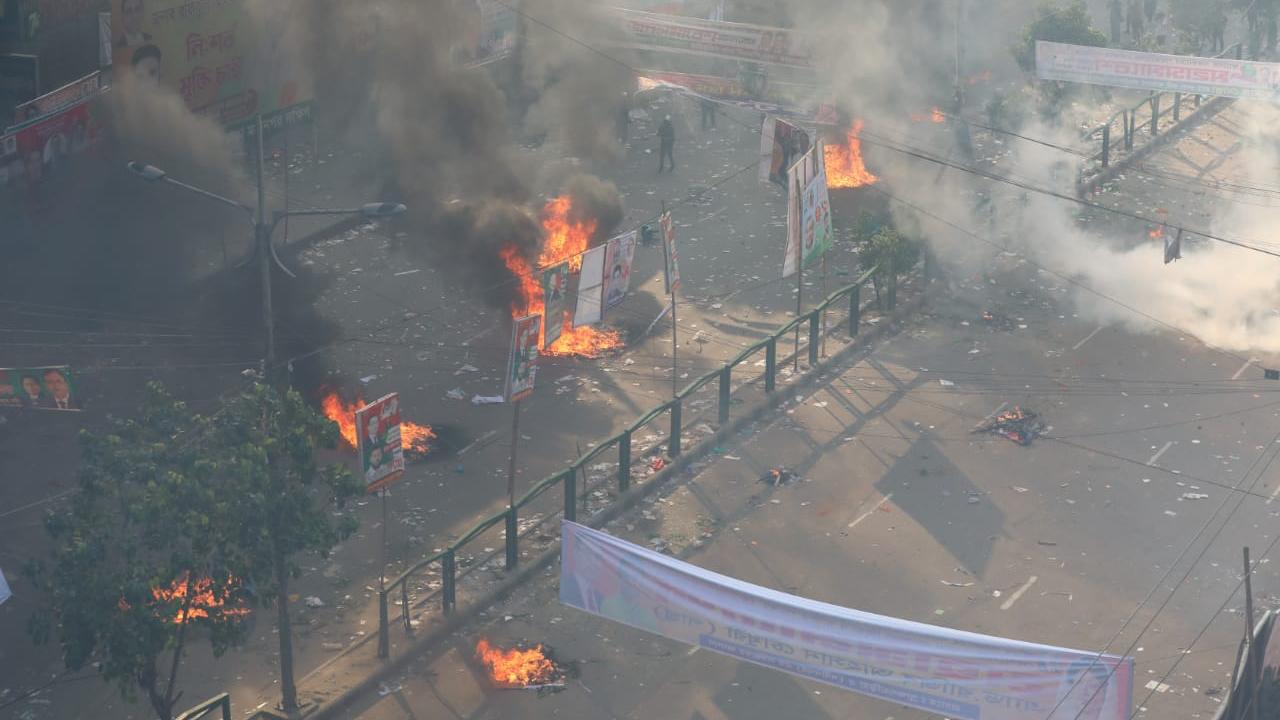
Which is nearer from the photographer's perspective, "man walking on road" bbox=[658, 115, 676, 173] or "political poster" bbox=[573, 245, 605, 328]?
"political poster" bbox=[573, 245, 605, 328]

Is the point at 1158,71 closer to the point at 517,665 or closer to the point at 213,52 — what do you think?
the point at 213,52

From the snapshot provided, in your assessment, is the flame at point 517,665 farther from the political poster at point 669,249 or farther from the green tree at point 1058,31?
the green tree at point 1058,31

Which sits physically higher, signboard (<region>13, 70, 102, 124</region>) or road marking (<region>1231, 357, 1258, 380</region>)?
signboard (<region>13, 70, 102, 124</region>)

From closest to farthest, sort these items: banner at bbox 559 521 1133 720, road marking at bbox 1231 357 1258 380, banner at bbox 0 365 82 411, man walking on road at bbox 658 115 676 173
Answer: banner at bbox 559 521 1133 720
banner at bbox 0 365 82 411
road marking at bbox 1231 357 1258 380
man walking on road at bbox 658 115 676 173

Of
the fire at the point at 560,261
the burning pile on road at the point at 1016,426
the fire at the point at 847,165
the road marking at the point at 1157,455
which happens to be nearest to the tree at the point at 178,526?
the fire at the point at 560,261

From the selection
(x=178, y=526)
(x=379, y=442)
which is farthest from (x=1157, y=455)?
(x=178, y=526)

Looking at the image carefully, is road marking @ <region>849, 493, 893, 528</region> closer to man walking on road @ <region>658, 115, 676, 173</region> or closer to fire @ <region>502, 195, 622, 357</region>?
fire @ <region>502, 195, 622, 357</region>

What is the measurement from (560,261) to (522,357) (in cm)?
539

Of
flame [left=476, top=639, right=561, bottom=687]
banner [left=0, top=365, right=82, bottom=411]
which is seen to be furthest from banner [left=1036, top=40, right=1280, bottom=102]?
banner [left=0, top=365, right=82, bottom=411]

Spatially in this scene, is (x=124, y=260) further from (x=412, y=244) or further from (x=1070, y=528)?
(x=1070, y=528)

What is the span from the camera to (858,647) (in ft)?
42.1

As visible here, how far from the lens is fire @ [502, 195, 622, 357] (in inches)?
925

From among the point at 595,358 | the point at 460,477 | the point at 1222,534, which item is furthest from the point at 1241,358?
the point at 460,477

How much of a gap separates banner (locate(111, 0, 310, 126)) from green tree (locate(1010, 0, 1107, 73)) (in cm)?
1575
